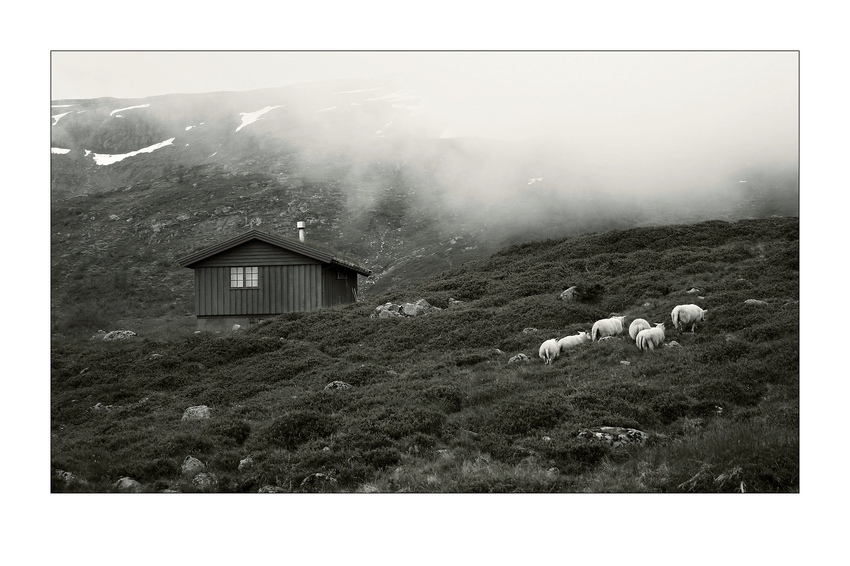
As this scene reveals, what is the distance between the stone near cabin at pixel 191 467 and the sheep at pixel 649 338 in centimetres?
1116

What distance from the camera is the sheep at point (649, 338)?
17328mm

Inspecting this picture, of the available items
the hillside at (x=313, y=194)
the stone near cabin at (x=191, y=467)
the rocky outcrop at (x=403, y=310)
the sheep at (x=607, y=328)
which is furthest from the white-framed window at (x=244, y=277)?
the stone near cabin at (x=191, y=467)

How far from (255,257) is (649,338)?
2168 centimetres

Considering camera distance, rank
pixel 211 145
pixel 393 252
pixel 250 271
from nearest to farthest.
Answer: pixel 250 271, pixel 393 252, pixel 211 145

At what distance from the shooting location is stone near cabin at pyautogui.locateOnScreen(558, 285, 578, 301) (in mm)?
26016

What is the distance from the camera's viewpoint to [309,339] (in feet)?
82.0

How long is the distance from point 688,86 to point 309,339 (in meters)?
15.5

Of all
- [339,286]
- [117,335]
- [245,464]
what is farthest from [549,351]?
[339,286]

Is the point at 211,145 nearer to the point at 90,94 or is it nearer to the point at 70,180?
the point at 70,180

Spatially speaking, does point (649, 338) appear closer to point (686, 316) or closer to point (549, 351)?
point (686, 316)

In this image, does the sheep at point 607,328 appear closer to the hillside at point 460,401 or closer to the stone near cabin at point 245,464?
the hillside at point 460,401

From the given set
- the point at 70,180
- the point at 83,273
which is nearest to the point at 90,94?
the point at 83,273

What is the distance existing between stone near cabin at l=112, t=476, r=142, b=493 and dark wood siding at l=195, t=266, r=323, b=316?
70.2ft

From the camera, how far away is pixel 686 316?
18.9 metres
